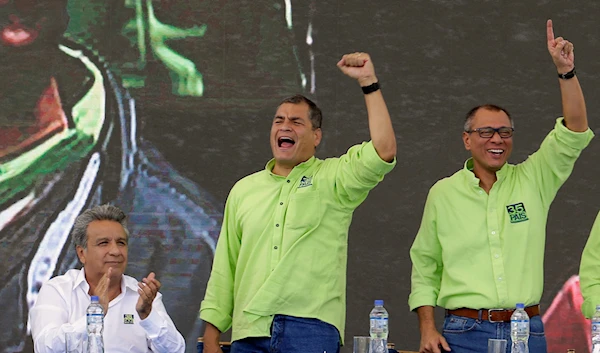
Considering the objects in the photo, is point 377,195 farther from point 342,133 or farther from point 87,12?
point 87,12

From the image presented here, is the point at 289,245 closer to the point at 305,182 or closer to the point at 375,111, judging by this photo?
the point at 305,182

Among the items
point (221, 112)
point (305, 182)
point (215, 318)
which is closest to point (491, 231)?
point (305, 182)

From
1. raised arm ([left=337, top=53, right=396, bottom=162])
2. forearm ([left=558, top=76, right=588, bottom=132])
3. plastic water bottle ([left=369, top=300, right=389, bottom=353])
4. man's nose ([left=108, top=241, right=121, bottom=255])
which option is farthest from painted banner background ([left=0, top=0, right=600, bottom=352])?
plastic water bottle ([left=369, top=300, right=389, bottom=353])

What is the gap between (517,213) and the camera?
406 cm

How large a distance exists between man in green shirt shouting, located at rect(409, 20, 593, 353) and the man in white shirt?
983mm

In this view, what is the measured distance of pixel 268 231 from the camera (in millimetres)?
4105

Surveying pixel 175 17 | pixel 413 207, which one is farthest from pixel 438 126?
pixel 175 17

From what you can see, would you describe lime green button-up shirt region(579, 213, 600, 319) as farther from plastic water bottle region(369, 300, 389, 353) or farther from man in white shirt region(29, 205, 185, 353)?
man in white shirt region(29, 205, 185, 353)

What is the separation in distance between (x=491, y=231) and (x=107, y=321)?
4.82 feet

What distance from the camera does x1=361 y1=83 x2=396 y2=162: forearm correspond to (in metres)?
3.91

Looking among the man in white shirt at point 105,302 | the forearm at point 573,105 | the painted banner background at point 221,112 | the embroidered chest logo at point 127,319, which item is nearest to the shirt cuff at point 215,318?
the man in white shirt at point 105,302

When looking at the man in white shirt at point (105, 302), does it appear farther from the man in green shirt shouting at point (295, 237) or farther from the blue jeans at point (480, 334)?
the blue jeans at point (480, 334)

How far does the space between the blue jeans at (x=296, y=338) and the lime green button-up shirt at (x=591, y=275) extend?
3.17ft

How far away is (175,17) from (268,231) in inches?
72.3
